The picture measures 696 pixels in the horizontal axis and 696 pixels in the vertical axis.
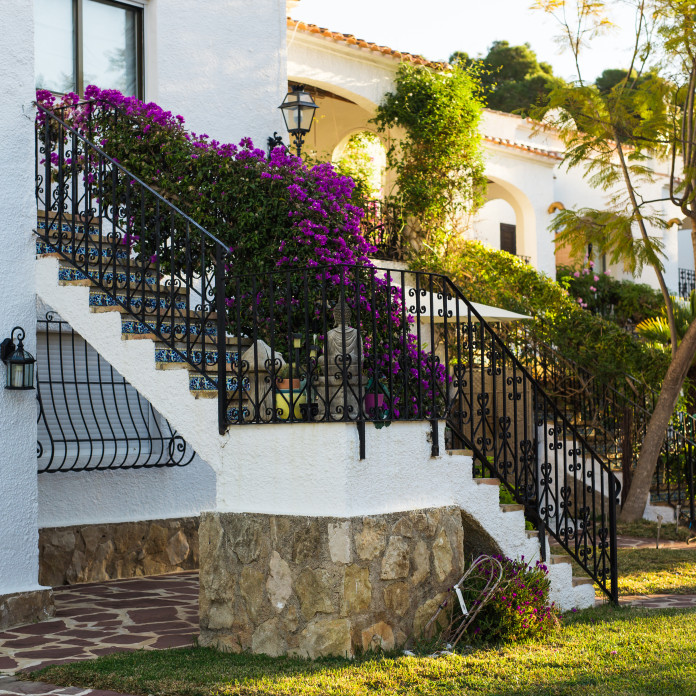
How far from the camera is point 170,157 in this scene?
28.2 ft

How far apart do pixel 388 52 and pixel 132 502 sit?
942 cm

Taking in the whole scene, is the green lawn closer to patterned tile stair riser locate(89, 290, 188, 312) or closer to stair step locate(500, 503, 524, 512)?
stair step locate(500, 503, 524, 512)

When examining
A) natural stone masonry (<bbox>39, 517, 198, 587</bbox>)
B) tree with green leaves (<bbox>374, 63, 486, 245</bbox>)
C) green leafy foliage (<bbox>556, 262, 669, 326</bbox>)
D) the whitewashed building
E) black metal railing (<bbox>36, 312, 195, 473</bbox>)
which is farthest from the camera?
green leafy foliage (<bbox>556, 262, 669, 326</bbox>)

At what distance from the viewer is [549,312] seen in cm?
1541

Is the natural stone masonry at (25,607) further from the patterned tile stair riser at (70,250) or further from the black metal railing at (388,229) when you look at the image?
the black metal railing at (388,229)

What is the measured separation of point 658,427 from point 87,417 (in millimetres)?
6994

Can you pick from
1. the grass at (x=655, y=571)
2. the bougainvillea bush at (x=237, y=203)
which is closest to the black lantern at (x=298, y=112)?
the bougainvillea bush at (x=237, y=203)

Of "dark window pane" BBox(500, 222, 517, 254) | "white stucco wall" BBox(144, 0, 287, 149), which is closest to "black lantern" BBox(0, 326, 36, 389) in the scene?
"white stucco wall" BBox(144, 0, 287, 149)

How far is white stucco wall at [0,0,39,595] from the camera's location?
280 inches

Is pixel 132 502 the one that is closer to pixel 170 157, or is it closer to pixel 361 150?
pixel 170 157

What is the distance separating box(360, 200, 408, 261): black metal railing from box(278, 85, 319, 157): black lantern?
4.62 meters

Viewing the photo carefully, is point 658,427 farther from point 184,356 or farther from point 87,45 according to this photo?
point 87,45

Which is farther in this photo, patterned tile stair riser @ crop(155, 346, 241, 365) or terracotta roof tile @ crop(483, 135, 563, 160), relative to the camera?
terracotta roof tile @ crop(483, 135, 563, 160)

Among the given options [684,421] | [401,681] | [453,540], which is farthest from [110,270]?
[684,421]
